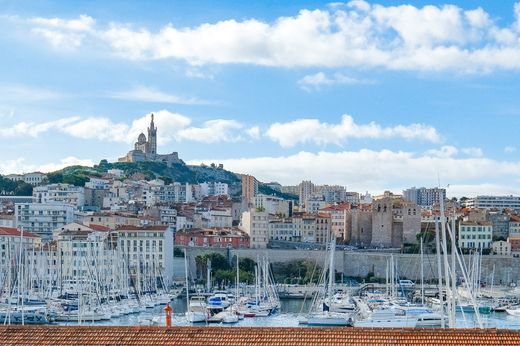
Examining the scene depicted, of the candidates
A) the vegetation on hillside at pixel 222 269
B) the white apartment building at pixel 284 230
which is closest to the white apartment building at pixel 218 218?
the white apartment building at pixel 284 230

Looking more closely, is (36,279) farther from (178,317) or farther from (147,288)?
(178,317)

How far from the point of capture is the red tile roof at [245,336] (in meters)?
12.6

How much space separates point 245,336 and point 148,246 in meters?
62.6

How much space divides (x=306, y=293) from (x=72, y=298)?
16.8 metres

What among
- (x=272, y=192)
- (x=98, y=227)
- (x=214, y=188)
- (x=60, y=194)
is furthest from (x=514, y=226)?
(x=272, y=192)

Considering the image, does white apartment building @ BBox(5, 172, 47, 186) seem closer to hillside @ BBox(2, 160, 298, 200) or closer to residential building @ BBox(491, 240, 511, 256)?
hillside @ BBox(2, 160, 298, 200)

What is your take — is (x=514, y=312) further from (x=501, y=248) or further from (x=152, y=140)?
(x=152, y=140)

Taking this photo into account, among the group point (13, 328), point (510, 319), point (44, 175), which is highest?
point (44, 175)

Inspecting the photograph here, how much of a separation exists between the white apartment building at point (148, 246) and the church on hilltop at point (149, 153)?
252 ft

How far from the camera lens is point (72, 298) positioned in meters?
54.8

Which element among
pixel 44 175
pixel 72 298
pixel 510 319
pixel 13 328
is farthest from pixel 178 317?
pixel 44 175

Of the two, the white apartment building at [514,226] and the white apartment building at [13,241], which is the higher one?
the white apartment building at [514,226]

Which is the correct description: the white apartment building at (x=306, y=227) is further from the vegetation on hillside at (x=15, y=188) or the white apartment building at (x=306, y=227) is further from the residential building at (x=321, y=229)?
the vegetation on hillside at (x=15, y=188)

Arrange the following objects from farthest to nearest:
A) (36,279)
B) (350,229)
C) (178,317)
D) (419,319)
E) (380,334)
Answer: (350,229) < (36,279) < (178,317) < (419,319) < (380,334)
